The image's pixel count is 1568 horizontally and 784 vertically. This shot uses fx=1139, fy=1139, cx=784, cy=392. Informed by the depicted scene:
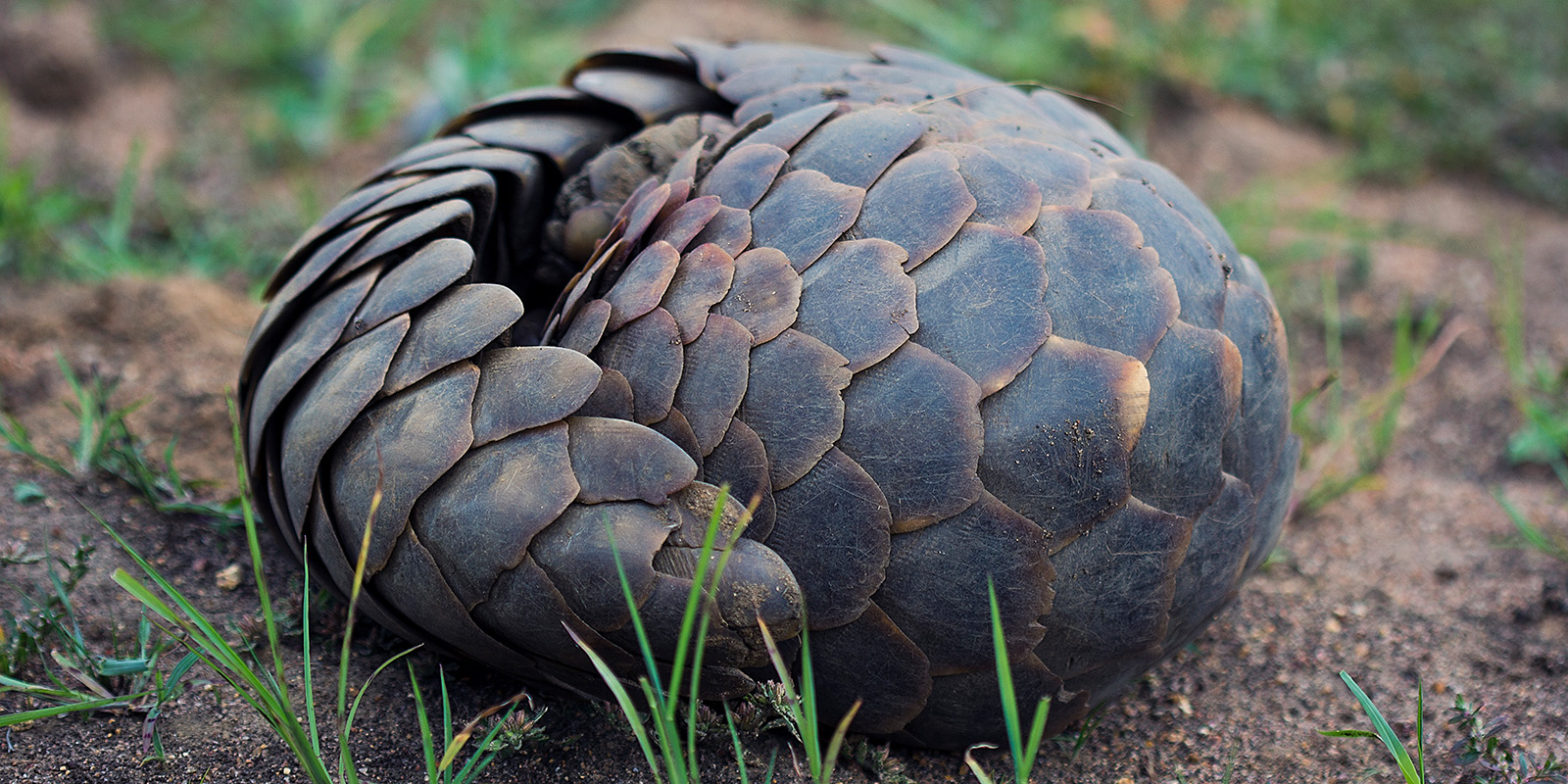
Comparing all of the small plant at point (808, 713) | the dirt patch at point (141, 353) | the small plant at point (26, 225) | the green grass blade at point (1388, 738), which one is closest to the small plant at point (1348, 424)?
the green grass blade at point (1388, 738)

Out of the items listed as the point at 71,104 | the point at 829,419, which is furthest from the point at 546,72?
the point at 829,419

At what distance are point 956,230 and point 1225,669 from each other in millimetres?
1007

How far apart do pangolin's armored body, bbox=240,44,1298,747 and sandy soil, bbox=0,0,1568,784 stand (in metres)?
0.16

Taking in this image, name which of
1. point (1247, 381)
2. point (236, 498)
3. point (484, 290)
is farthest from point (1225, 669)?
point (236, 498)

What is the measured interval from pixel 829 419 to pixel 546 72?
8.99 ft

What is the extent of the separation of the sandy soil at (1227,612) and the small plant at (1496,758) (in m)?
0.05

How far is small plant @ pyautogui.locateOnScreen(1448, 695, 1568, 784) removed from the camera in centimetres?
161

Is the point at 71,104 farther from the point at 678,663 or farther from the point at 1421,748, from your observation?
the point at 1421,748

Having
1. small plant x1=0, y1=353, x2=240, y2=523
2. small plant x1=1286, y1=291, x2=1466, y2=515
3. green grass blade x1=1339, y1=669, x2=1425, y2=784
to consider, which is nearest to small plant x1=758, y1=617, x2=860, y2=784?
green grass blade x1=1339, y1=669, x2=1425, y2=784

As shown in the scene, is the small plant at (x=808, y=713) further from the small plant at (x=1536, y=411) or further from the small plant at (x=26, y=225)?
the small plant at (x=26, y=225)

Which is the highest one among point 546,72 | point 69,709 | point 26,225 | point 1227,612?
point 546,72

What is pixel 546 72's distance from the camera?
3.79 m

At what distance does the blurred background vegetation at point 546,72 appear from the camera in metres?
3.51

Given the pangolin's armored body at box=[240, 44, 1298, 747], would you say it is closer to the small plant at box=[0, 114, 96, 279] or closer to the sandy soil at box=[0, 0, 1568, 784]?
the sandy soil at box=[0, 0, 1568, 784]
